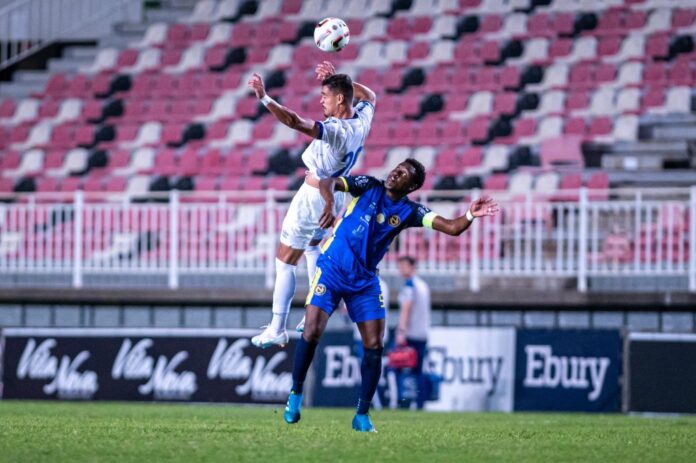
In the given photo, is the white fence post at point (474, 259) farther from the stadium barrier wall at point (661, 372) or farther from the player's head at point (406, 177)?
the player's head at point (406, 177)

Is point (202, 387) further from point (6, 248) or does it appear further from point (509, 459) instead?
point (509, 459)

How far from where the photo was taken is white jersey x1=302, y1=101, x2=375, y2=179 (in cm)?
998

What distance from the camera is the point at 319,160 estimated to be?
411 inches

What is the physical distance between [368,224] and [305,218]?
1034 mm

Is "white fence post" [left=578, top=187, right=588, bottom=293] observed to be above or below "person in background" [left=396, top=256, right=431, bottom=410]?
above

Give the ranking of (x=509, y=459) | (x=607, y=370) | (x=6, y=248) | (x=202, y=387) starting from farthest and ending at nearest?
(x=6, y=248) < (x=202, y=387) < (x=607, y=370) < (x=509, y=459)

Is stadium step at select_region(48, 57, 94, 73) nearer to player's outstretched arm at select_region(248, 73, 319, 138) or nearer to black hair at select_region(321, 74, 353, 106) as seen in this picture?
black hair at select_region(321, 74, 353, 106)

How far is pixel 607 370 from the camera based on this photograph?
16.7 metres

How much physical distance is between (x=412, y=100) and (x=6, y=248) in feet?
22.3

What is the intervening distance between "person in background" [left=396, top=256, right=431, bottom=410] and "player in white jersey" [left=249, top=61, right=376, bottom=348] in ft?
17.8

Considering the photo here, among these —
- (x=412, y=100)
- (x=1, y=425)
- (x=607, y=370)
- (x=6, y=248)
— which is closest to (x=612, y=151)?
(x=412, y=100)

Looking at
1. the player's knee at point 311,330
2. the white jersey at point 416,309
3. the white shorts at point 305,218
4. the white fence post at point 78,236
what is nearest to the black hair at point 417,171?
the white shorts at point 305,218

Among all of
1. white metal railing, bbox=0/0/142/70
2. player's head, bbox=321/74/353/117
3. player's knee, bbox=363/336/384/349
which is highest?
white metal railing, bbox=0/0/142/70

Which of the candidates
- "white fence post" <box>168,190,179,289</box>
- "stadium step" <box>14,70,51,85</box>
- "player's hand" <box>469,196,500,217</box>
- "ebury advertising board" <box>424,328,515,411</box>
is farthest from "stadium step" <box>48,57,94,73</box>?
"player's hand" <box>469,196,500,217</box>
